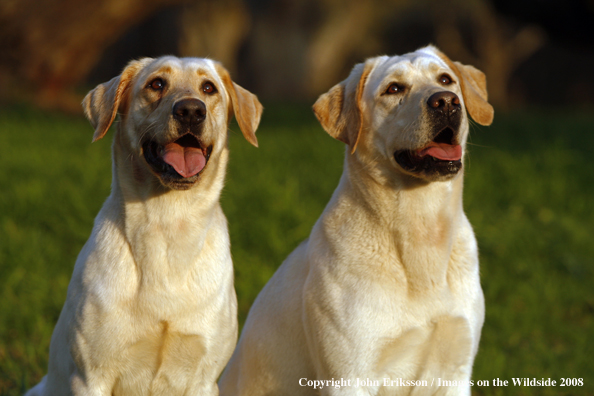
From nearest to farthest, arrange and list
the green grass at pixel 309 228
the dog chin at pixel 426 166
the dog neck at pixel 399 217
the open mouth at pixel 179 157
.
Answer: the open mouth at pixel 179 157 < the dog chin at pixel 426 166 < the dog neck at pixel 399 217 < the green grass at pixel 309 228

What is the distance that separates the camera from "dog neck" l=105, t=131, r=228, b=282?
10.6ft

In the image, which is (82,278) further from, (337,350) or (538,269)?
(538,269)

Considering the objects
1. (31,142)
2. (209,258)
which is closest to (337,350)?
(209,258)

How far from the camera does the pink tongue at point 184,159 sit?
10.5 ft

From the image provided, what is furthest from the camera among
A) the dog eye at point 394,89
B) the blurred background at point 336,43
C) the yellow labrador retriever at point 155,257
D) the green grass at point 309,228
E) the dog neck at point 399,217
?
the blurred background at point 336,43

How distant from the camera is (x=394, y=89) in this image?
348cm

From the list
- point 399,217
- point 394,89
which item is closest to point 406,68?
point 394,89

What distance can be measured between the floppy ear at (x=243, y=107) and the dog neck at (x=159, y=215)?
0.85ft

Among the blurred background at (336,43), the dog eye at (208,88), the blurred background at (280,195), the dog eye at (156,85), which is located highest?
the dog eye at (156,85)

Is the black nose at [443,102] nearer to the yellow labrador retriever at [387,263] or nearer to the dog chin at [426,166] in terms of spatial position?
the yellow labrador retriever at [387,263]

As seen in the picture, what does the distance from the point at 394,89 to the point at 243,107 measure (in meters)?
0.78

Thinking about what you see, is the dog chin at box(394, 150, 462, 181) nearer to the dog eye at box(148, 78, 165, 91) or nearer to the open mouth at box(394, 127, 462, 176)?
the open mouth at box(394, 127, 462, 176)

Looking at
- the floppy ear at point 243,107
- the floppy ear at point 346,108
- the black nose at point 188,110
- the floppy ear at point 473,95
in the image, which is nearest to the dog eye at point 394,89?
the floppy ear at point 346,108

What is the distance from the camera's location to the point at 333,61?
2395 centimetres
